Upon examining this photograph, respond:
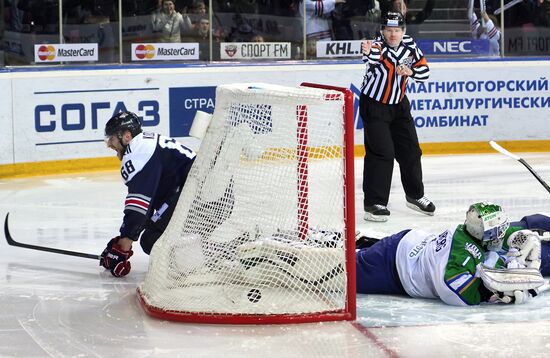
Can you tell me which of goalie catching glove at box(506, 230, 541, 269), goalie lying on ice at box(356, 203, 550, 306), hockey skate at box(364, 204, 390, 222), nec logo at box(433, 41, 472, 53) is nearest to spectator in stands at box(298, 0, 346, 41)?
nec logo at box(433, 41, 472, 53)

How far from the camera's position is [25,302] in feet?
17.4

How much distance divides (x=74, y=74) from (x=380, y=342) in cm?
510

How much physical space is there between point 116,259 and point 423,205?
249cm

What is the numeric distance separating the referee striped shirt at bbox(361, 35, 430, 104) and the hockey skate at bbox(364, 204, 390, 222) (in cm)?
64

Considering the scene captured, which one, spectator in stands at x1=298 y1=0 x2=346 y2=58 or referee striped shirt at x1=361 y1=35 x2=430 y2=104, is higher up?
spectator in stands at x1=298 y1=0 x2=346 y2=58

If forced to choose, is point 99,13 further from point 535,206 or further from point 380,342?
point 380,342

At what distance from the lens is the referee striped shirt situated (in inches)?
290

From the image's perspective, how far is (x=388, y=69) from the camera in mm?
7359

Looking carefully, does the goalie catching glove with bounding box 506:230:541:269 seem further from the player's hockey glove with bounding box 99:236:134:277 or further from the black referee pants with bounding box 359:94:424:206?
the black referee pants with bounding box 359:94:424:206

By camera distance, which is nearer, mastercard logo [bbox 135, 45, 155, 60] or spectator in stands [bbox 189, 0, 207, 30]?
mastercard logo [bbox 135, 45, 155, 60]

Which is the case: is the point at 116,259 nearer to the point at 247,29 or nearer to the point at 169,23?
the point at 169,23

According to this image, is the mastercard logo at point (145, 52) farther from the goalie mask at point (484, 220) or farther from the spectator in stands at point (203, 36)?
the goalie mask at point (484, 220)

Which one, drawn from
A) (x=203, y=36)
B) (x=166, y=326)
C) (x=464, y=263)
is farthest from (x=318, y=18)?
(x=166, y=326)

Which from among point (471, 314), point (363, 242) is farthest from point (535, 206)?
point (471, 314)
